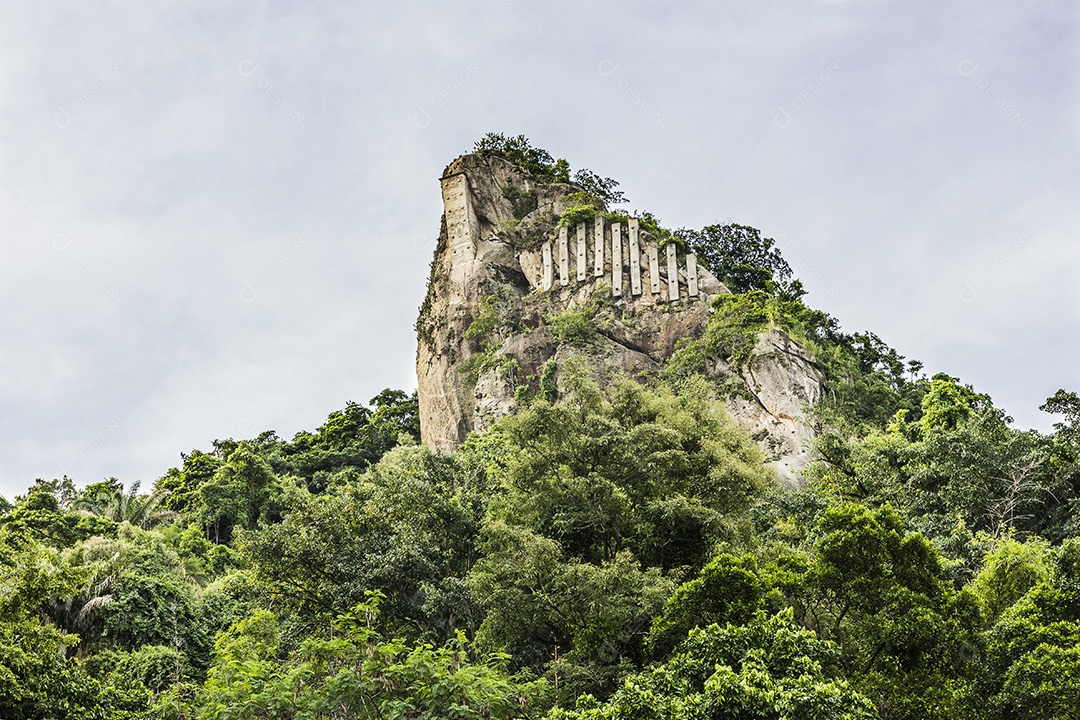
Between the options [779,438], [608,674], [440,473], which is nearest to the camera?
[608,674]

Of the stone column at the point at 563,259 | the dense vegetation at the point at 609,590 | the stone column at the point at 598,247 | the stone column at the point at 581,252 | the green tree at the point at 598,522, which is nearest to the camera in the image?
the dense vegetation at the point at 609,590

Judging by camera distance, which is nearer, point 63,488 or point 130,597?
point 130,597

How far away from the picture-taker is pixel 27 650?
11.8m

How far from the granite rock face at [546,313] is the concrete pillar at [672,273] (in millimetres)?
62

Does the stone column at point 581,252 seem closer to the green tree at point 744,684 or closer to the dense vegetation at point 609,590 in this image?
the dense vegetation at point 609,590

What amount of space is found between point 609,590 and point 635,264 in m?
27.8

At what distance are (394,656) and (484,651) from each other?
209cm

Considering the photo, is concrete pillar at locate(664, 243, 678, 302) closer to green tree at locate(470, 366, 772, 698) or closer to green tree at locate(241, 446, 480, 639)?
green tree at locate(470, 366, 772, 698)

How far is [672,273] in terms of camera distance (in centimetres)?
→ 3909

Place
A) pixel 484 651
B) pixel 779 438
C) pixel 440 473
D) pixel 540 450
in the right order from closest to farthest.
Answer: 1. pixel 484 651
2. pixel 540 450
3. pixel 440 473
4. pixel 779 438

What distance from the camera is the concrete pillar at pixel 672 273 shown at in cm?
3876

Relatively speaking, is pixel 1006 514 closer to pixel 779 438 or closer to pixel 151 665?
pixel 779 438

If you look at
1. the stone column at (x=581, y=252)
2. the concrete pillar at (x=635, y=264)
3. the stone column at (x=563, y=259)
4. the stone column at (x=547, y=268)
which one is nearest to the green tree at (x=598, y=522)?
the concrete pillar at (x=635, y=264)

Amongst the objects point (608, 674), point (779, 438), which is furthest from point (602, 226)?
point (608, 674)
